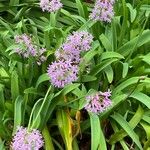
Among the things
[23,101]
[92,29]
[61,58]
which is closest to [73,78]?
[61,58]

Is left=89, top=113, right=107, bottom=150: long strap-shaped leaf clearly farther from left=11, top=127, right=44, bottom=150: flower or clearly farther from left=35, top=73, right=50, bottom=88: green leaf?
left=11, top=127, right=44, bottom=150: flower

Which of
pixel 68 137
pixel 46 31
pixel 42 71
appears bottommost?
pixel 68 137

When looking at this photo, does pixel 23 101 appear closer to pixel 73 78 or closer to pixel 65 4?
pixel 73 78

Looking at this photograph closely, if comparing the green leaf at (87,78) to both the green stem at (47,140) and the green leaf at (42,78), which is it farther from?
the green stem at (47,140)

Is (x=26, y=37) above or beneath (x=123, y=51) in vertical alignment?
above

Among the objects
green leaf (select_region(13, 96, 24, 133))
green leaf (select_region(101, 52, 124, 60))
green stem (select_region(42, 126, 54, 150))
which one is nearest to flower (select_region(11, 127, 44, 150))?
green leaf (select_region(13, 96, 24, 133))

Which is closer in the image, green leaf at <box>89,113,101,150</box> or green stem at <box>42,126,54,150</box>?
green leaf at <box>89,113,101,150</box>
